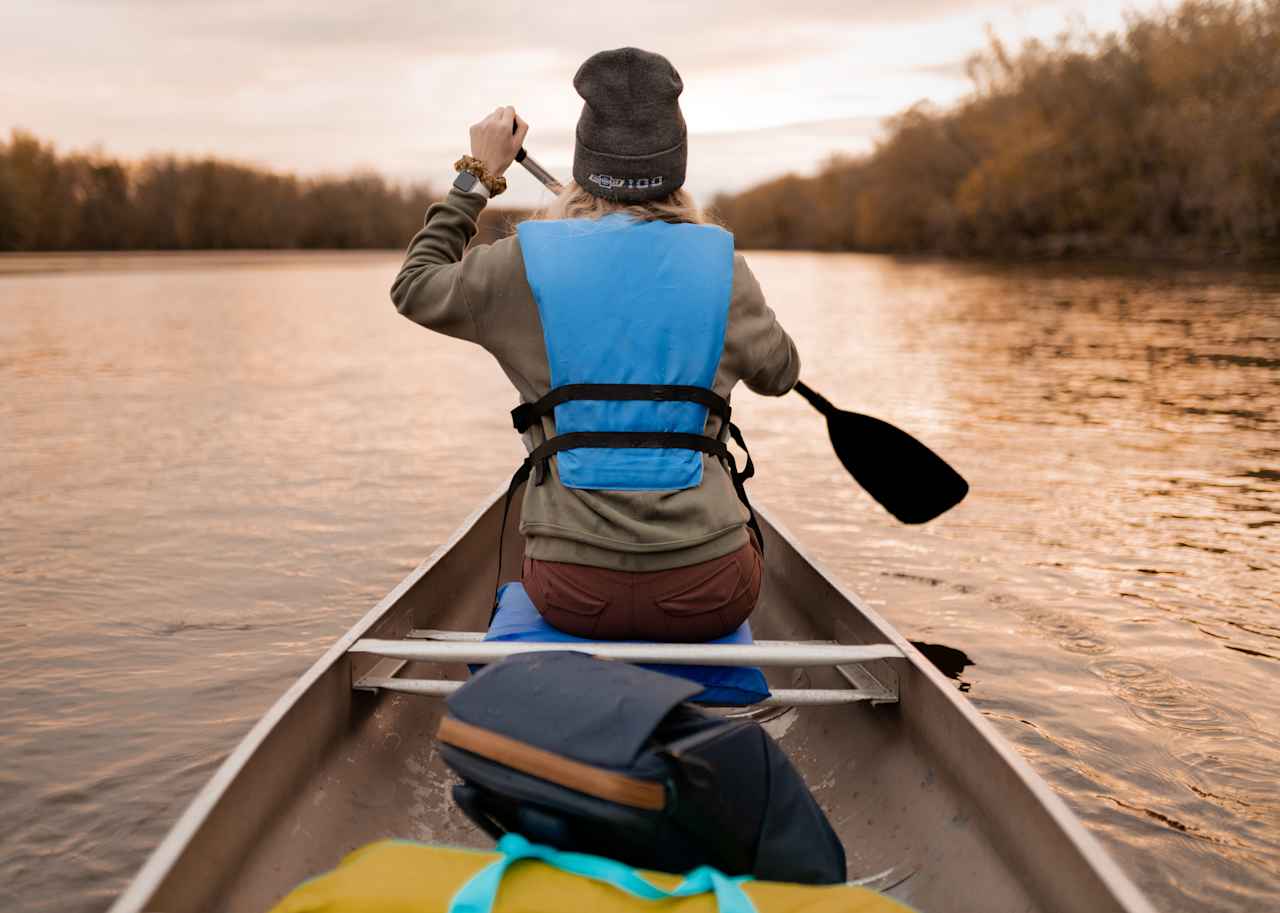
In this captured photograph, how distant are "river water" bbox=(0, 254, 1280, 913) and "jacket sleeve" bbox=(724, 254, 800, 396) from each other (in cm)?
174

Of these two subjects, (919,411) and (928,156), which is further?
(928,156)

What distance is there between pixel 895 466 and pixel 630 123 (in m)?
1.72

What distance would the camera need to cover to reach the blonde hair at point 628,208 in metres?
2.53

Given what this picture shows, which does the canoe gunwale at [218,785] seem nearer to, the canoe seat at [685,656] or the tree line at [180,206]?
the canoe seat at [685,656]

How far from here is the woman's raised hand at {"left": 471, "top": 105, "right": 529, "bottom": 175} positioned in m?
2.83

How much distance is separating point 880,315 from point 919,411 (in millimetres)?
13332

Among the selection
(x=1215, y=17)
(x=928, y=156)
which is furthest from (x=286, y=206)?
(x=1215, y=17)

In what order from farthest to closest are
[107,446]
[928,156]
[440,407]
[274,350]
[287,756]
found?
[928,156], [274,350], [440,407], [107,446], [287,756]

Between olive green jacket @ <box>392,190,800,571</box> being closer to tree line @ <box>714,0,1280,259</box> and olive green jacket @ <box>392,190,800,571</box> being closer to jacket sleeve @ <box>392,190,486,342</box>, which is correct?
jacket sleeve @ <box>392,190,486,342</box>

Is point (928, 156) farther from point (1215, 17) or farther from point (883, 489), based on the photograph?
point (883, 489)

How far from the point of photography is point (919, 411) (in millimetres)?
11227

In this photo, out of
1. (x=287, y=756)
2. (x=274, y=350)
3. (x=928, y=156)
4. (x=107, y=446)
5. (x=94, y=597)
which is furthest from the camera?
(x=928, y=156)

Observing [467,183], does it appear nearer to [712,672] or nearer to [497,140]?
[497,140]

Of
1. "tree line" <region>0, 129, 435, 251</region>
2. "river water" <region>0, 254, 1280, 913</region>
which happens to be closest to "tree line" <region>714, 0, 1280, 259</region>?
"river water" <region>0, 254, 1280, 913</region>
